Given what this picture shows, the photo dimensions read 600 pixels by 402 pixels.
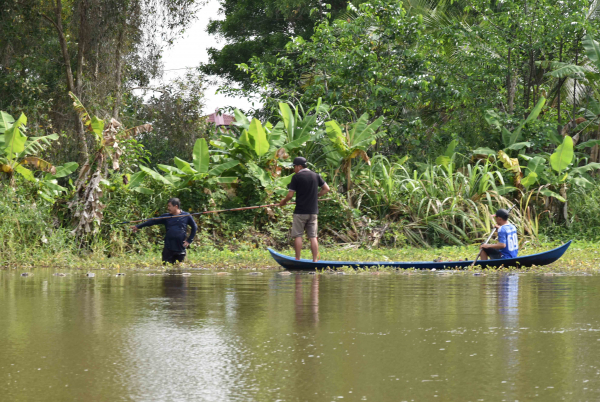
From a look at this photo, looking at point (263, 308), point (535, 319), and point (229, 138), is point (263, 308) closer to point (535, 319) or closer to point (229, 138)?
point (535, 319)

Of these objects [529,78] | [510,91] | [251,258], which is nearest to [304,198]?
[251,258]

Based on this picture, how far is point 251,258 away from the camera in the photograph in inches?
614

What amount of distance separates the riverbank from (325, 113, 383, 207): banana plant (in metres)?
2.93

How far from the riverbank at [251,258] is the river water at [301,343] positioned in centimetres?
371

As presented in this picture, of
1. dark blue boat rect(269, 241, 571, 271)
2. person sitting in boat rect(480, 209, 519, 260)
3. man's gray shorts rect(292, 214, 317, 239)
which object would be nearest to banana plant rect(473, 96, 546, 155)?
person sitting in boat rect(480, 209, 519, 260)

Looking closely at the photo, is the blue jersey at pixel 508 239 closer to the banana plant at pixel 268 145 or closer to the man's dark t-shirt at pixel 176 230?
the man's dark t-shirt at pixel 176 230

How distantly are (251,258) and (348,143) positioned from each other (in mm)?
5705

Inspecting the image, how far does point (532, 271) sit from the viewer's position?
13.0 meters

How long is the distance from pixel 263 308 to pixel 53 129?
18947 mm

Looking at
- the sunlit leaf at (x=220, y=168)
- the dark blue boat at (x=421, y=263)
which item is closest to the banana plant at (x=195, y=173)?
the sunlit leaf at (x=220, y=168)

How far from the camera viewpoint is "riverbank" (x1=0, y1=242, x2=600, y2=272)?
14.3 meters

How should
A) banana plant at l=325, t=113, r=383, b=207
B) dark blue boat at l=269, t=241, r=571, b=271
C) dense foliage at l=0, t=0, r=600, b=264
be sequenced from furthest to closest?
1. banana plant at l=325, t=113, r=383, b=207
2. dense foliage at l=0, t=0, r=600, b=264
3. dark blue boat at l=269, t=241, r=571, b=271

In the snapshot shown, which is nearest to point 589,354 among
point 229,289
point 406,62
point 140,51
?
point 229,289

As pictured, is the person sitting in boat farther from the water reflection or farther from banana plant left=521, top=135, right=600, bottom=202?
banana plant left=521, top=135, right=600, bottom=202
